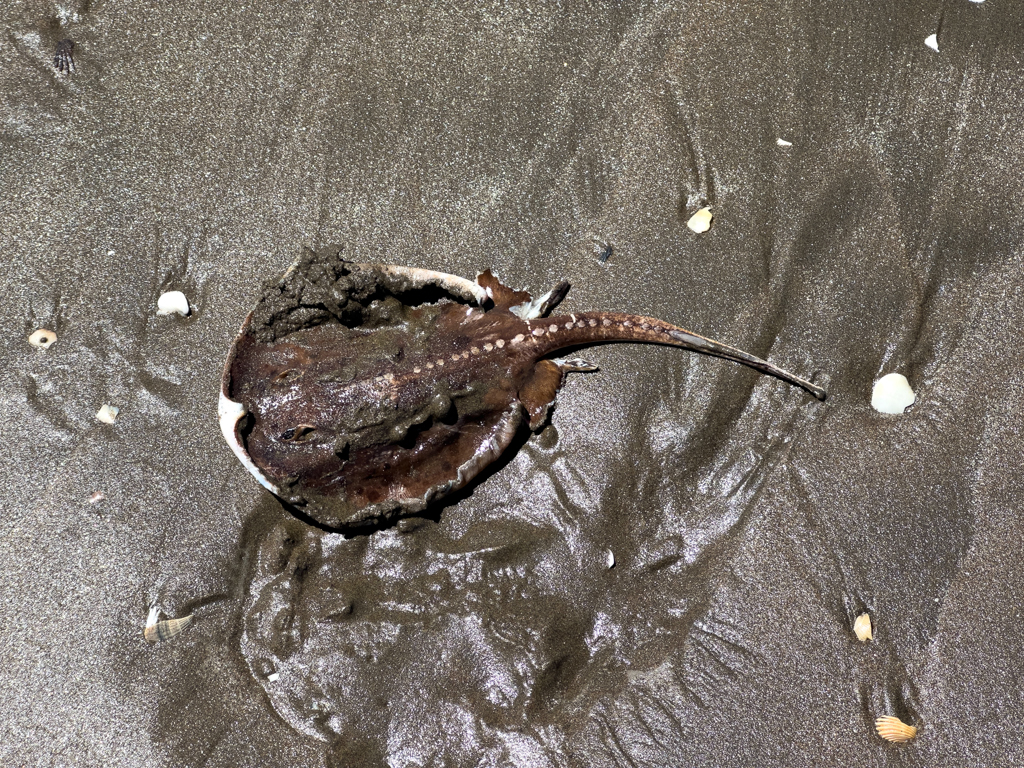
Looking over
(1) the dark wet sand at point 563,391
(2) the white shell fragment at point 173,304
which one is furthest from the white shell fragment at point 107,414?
(2) the white shell fragment at point 173,304

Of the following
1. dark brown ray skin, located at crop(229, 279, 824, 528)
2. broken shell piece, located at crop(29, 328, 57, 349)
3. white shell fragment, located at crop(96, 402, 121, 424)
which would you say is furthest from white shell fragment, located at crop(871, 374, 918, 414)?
broken shell piece, located at crop(29, 328, 57, 349)

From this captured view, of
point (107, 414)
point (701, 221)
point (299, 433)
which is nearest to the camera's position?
point (299, 433)

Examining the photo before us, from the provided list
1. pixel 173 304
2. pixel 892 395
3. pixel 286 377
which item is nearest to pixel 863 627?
pixel 892 395

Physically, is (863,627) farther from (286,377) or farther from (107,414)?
(107,414)

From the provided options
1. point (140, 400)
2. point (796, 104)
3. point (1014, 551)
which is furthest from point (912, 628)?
point (140, 400)

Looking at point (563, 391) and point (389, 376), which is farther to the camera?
point (563, 391)

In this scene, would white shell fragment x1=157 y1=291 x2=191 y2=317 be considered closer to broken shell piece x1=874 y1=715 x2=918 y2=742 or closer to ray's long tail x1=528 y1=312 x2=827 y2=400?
ray's long tail x1=528 y1=312 x2=827 y2=400
